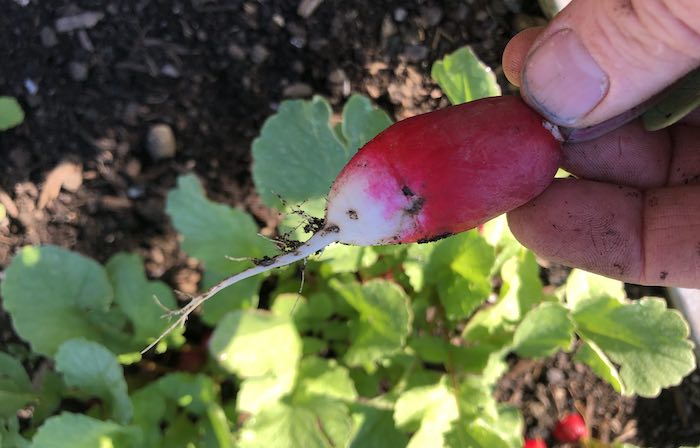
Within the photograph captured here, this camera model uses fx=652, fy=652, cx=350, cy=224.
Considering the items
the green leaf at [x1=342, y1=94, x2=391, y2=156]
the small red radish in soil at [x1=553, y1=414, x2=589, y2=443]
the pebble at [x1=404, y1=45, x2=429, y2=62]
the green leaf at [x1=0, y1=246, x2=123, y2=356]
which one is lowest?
the small red radish in soil at [x1=553, y1=414, x2=589, y2=443]

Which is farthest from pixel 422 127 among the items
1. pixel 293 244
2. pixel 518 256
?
pixel 518 256

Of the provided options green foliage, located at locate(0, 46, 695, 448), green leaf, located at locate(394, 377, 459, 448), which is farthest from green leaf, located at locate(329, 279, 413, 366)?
green leaf, located at locate(394, 377, 459, 448)

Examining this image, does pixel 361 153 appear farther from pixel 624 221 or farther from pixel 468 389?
pixel 468 389

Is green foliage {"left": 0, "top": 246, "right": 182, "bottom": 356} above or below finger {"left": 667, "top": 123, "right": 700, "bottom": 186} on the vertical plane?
below

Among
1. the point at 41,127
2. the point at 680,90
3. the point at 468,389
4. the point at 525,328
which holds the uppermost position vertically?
the point at 680,90

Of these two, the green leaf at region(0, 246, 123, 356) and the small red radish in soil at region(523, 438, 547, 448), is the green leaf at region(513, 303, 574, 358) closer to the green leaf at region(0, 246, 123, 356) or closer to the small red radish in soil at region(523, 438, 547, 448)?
the small red radish in soil at region(523, 438, 547, 448)

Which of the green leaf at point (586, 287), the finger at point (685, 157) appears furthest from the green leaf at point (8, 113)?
the finger at point (685, 157)

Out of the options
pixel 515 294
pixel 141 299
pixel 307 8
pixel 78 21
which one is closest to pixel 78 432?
pixel 141 299
